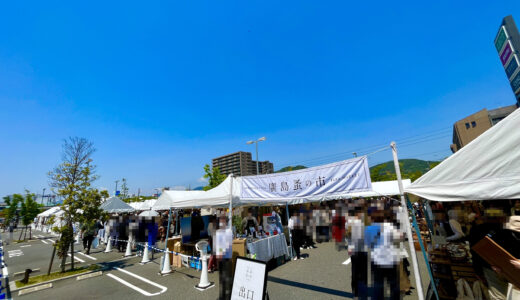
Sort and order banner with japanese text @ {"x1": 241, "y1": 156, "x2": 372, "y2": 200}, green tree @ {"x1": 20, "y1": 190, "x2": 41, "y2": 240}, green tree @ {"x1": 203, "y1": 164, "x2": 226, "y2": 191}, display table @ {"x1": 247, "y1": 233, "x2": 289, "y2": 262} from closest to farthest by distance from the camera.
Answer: banner with japanese text @ {"x1": 241, "y1": 156, "x2": 372, "y2": 200}
display table @ {"x1": 247, "y1": 233, "x2": 289, "y2": 262}
green tree @ {"x1": 20, "y1": 190, "x2": 41, "y2": 240}
green tree @ {"x1": 203, "y1": 164, "x2": 226, "y2": 191}

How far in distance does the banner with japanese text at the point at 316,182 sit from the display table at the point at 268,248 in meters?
1.66

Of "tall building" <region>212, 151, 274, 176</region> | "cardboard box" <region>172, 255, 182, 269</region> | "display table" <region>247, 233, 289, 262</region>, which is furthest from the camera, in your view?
"tall building" <region>212, 151, 274, 176</region>

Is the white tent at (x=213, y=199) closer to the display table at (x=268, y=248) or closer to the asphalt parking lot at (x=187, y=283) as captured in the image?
the display table at (x=268, y=248)

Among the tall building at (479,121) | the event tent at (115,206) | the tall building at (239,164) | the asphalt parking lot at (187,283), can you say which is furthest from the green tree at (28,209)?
the tall building at (479,121)

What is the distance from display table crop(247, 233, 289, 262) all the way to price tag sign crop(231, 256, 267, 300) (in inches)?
122

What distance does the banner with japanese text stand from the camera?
466 cm

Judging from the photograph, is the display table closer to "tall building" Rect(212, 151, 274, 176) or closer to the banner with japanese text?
the banner with japanese text

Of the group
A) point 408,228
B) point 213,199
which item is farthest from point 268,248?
point 408,228

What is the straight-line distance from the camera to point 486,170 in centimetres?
269

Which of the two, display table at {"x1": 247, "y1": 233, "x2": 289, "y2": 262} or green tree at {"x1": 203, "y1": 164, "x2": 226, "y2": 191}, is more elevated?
green tree at {"x1": 203, "y1": 164, "x2": 226, "y2": 191}

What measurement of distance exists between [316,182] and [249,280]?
2.69 metres

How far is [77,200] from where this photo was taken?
27.1 feet

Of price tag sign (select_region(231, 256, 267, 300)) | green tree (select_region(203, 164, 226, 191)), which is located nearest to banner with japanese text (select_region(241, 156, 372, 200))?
price tag sign (select_region(231, 256, 267, 300))

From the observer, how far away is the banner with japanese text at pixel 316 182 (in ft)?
15.3
